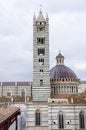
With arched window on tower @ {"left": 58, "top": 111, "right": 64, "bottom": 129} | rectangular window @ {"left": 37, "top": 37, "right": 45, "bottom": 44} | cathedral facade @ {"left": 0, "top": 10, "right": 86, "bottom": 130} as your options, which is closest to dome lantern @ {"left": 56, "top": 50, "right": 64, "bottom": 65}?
cathedral facade @ {"left": 0, "top": 10, "right": 86, "bottom": 130}

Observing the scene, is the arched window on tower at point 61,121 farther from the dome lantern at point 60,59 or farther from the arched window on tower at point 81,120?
the dome lantern at point 60,59

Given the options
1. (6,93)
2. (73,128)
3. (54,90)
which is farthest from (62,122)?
(6,93)

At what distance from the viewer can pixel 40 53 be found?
45.0 metres

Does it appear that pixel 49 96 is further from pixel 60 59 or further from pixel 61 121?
pixel 60 59

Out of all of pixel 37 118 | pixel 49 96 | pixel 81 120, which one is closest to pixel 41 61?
A: pixel 49 96

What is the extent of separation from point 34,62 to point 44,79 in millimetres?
3157

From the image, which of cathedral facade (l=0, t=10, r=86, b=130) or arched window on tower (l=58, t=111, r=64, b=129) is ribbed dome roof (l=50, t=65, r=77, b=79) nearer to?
cathedral facade (l=0, t=10, r=86, b=130)

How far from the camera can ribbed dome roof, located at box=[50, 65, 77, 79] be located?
157 feet

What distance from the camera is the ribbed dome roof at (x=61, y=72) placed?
1882 inches

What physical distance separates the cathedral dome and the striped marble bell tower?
13.4 ft

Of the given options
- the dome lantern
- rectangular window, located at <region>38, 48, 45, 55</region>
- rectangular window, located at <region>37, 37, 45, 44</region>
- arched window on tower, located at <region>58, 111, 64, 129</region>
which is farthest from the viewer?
the dome lantern

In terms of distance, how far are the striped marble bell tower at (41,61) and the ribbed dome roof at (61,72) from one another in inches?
167

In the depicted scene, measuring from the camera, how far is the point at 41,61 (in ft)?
146

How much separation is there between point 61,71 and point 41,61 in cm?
552
